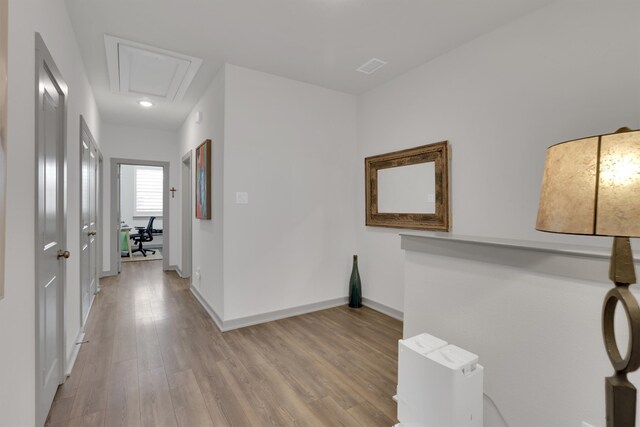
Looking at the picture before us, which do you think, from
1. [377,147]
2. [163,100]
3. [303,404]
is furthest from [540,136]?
[163,100]

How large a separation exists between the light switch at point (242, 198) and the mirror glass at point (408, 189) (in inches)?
59.6

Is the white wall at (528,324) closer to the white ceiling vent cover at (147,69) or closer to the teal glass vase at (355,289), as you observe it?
the teal glass vase at (355,289)

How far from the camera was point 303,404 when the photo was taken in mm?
1885

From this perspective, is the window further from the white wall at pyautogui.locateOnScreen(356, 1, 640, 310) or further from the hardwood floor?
the white wall at pyautogui.locateOnScreen(356, 1, 640, 310)

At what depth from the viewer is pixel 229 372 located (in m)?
2.25

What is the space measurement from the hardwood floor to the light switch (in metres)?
1.28

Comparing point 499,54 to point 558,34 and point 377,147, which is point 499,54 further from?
point 377,147

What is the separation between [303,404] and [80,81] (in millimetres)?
3448

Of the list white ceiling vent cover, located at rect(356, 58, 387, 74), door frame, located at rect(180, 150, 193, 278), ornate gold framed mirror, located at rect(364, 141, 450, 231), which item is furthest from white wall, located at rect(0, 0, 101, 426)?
door frame, located at rect(180, 150, 193, 278)

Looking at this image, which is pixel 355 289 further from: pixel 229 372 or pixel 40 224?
pixel 40 224

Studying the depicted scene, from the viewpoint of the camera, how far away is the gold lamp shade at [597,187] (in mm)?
809

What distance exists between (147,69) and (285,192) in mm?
1910

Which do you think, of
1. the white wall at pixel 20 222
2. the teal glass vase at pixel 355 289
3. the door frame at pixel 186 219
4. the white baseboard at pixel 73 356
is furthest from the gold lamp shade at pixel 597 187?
the door frame at pixel 186 219

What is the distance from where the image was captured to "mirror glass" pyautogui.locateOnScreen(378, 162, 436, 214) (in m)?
2.97
